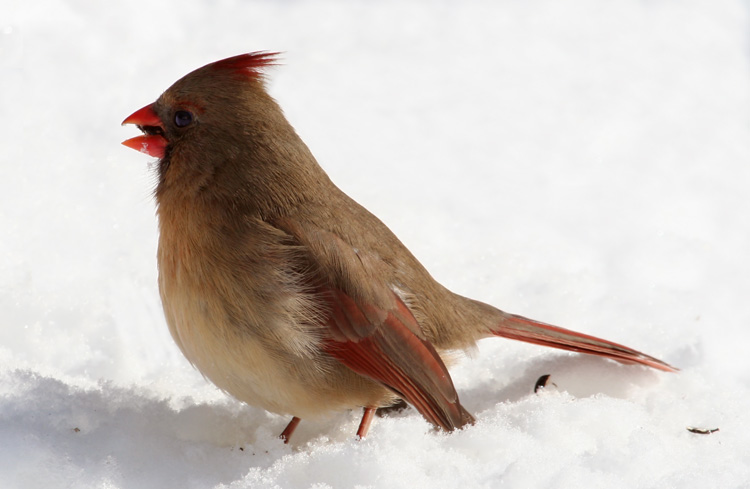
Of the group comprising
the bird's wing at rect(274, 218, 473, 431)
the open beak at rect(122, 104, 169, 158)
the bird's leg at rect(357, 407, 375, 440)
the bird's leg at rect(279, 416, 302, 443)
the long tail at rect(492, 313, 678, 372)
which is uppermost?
the open beak at rect(122, 104, 169, 158)

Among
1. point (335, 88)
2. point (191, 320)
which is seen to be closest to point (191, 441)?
point (191, 320)

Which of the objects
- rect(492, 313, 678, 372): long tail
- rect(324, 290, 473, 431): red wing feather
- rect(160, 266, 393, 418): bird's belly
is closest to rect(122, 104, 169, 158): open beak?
rect(160, 266, 393, 418): bird's belly

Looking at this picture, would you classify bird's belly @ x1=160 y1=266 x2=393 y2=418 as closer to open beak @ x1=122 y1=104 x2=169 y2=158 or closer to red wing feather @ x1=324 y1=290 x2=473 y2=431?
red wing feather @ x1=324 y1=290 x2=473 y2=431

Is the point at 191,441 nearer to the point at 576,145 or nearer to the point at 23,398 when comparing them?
the point at 23,398

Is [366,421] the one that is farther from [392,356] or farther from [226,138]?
[226,138]

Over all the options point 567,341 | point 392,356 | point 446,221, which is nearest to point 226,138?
point 392,356
